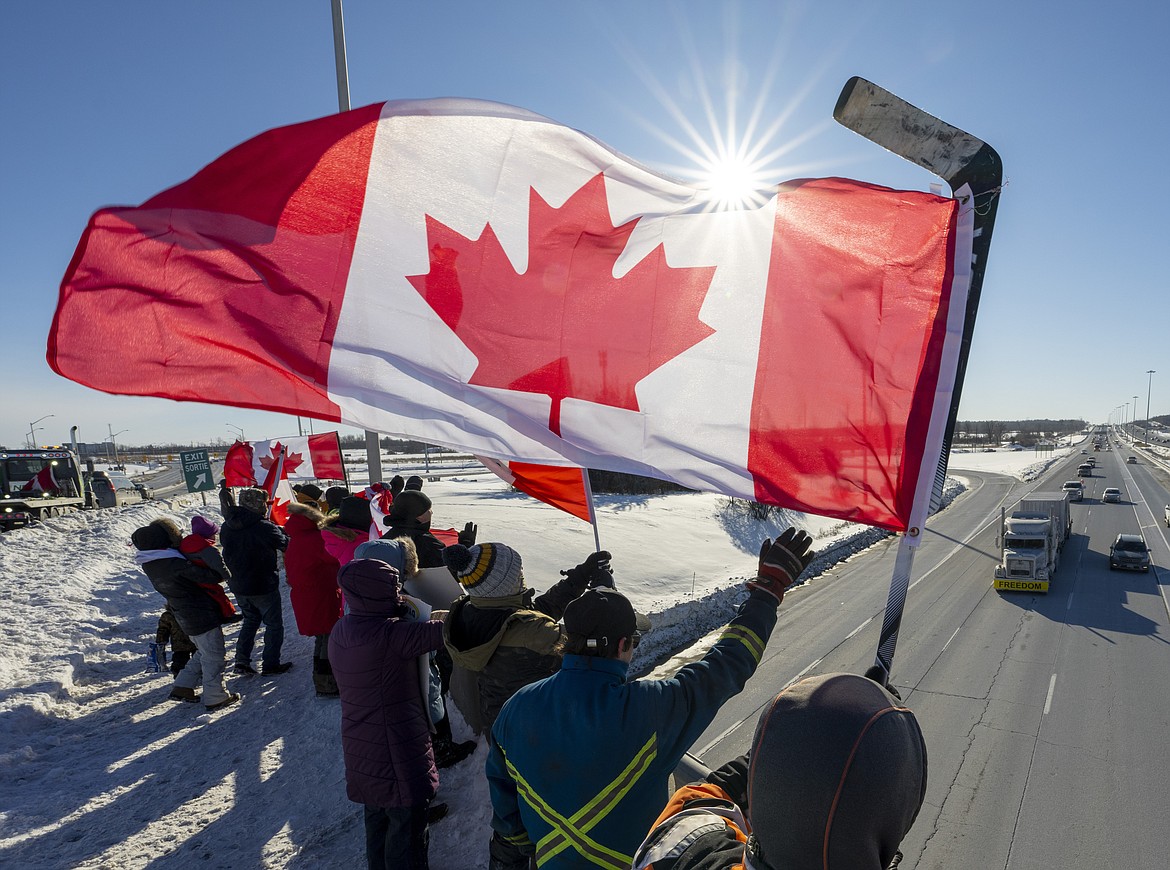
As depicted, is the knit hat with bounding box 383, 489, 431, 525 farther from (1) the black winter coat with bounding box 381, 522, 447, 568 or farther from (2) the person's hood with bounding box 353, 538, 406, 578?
(2) the person's hood with bounding box 353, 538, 406, 578

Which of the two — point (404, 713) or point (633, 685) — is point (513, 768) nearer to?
point (633, 685)

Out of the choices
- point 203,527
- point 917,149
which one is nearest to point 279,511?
point 203,527

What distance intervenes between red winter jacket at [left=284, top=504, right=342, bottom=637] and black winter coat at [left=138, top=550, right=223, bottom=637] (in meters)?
0.92

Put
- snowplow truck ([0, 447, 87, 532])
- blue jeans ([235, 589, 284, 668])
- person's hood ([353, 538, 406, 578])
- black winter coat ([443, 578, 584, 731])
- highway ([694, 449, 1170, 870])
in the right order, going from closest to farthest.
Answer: black winter coat ([443, 578, 584, 731]), person's hood ([353, 538, 406, 578]), highway ([694, 449, 1170, 870]), blue jeans ([235, 589, 284, 668]), snowplow truck ([0, 447, 87, 532])

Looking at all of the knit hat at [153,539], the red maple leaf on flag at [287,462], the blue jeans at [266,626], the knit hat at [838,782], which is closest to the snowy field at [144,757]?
the blue jeans at [266,626]

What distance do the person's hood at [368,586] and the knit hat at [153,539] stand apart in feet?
11.8

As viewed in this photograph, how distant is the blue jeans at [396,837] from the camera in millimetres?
3350

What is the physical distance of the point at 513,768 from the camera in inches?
83.7

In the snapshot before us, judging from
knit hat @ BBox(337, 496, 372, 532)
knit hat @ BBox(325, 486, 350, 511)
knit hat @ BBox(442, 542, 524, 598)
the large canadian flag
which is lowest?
knit hat @ BBox(325, 486, 350, 511)

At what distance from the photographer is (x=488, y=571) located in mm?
2879

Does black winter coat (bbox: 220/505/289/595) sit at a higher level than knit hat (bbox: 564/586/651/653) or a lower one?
lower

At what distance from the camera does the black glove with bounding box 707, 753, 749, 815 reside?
1.83 m

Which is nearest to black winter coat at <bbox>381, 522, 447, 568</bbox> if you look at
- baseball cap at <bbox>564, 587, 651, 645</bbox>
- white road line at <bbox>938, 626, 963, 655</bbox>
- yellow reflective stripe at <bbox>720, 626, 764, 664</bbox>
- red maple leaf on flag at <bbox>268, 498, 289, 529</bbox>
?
baseball cap at <bbox>564, 587, 651, 645</bbox>

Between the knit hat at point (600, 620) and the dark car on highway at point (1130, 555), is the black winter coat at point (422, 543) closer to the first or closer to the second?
the knit hat at point (600, 620)
